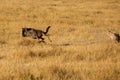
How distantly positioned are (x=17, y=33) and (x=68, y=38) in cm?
250

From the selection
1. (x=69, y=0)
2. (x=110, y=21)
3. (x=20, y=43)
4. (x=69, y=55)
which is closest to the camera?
(x=69, y=55)

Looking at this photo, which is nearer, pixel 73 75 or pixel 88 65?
pixel 73 75

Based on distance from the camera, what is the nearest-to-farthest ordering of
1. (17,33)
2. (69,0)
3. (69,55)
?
(69,55) < (17,33) < (69,0)

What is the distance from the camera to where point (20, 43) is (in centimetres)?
1388

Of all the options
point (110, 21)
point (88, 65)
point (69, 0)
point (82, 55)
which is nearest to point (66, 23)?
point (110, 21)

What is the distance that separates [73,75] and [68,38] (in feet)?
25.8

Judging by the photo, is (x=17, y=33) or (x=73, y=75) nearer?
(x=73, y=75)

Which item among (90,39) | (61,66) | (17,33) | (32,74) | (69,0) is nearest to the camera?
(32,74)

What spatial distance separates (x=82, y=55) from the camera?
10.9m

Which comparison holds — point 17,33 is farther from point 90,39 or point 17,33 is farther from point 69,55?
point 69,55

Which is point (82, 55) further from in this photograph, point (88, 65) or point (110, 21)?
point (110, 21)

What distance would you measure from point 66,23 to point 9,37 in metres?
6.49

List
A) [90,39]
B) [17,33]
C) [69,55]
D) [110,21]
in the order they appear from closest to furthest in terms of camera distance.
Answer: [69,55]
[90,39]
[17,33]
[110,21]

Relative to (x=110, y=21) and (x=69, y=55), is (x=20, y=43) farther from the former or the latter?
(x=110, y=21)
